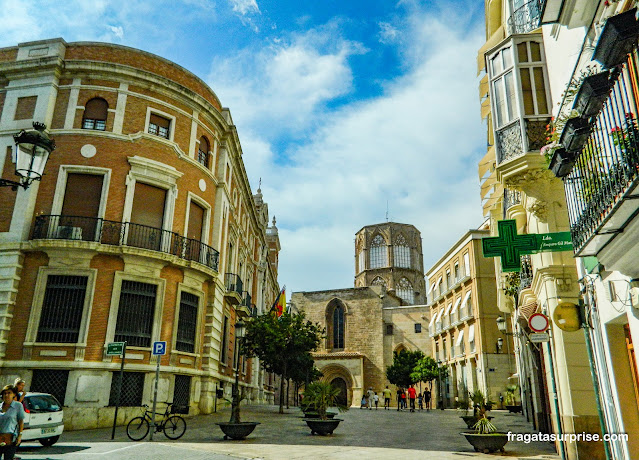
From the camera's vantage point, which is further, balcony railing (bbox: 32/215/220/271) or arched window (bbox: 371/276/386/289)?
Answer: arched window (bbox: 371/276/386/289)

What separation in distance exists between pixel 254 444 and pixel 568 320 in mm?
7704

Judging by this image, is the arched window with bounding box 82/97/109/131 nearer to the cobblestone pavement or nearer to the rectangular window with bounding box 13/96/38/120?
the rectangular window with bounding box 13/96/38/120

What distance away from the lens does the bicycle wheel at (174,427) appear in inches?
500

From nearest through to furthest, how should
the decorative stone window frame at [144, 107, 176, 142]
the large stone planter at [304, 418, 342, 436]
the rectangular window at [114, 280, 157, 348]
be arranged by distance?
the large stone planter at [304, 418, 342, 436]
the rectangular window at [114, 280, 157, 348]
the decorative stone window frame at [144, 107, 176, 142]

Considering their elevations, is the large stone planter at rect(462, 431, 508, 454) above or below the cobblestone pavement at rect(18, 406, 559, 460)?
above

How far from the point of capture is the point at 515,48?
1188cm

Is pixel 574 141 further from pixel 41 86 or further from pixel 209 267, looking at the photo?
pixel 41 86

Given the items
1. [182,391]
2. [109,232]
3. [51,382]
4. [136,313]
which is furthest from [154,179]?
[182,391]

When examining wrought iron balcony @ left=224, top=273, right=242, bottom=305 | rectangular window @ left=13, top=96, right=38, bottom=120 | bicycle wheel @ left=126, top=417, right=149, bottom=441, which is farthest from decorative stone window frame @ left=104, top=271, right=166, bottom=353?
rectangular window @ left=13, top=96, right=38, bottom=120

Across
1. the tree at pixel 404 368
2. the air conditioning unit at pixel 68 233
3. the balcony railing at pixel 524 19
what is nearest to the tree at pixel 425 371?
the tree at pixel 404 368

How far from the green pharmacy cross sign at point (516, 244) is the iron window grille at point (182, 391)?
13650mm

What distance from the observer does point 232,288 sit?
24922mm

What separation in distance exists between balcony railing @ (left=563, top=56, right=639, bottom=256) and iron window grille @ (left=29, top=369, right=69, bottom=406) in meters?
15.7

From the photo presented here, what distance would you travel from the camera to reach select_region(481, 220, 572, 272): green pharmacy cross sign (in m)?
8.18
